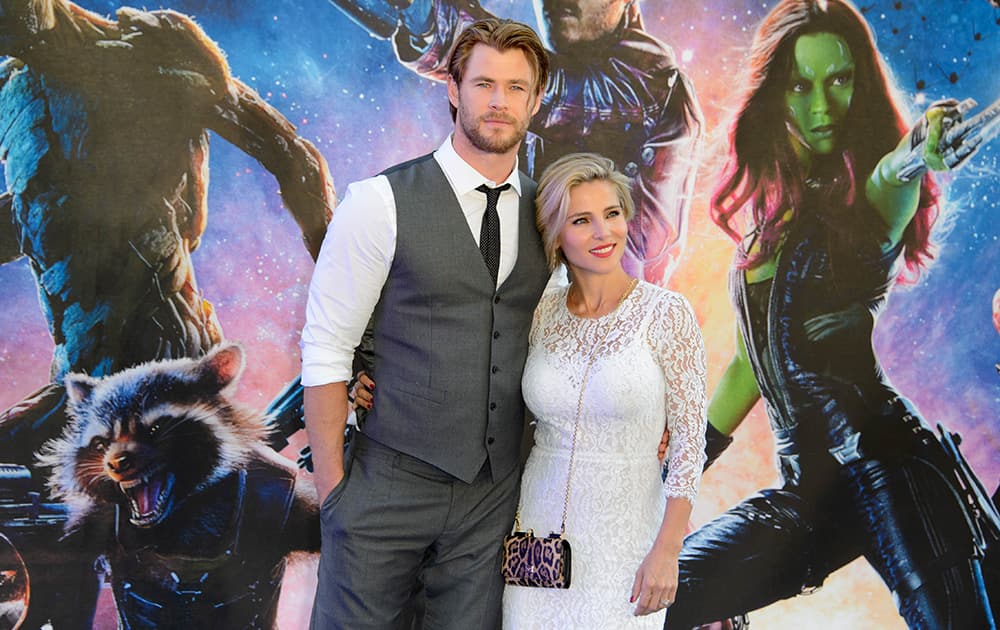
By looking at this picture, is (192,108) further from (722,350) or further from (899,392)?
(899,392)

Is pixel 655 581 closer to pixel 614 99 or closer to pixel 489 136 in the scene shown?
pixel 489 136

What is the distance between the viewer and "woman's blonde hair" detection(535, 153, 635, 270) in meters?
1.65

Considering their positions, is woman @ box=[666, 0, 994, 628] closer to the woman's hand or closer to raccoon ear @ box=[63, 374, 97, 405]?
the woman's hand

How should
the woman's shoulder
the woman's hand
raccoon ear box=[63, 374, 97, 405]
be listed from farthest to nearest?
raccoon ear box=[63, 374, 97, 405] < the woman's shoulder < the woman's hand

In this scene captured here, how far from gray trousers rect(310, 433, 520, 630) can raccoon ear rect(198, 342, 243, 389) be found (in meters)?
0.60

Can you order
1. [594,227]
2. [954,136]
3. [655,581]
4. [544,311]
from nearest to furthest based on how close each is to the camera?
1. [655,581]
2. [594,227]
3. [544,311]
4. [954,136]

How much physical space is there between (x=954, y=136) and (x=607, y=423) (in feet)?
4.89

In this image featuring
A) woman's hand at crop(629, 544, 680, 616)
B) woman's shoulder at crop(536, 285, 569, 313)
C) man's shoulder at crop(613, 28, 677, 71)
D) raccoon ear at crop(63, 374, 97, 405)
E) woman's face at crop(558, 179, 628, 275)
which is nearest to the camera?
woman's hand at crop(629, 544, 680, 616)

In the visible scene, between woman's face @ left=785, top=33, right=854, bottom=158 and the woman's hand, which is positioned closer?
the woman's hand

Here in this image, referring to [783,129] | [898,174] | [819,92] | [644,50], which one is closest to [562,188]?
[644,50]

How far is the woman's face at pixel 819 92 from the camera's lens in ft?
7.38

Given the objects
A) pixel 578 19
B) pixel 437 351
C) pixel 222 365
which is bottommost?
pixel 437 351

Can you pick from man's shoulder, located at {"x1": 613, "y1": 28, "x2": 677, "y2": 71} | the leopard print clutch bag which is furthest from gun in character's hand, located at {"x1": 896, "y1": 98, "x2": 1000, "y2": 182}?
the leopard print clutch bag

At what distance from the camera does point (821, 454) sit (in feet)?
7.55
